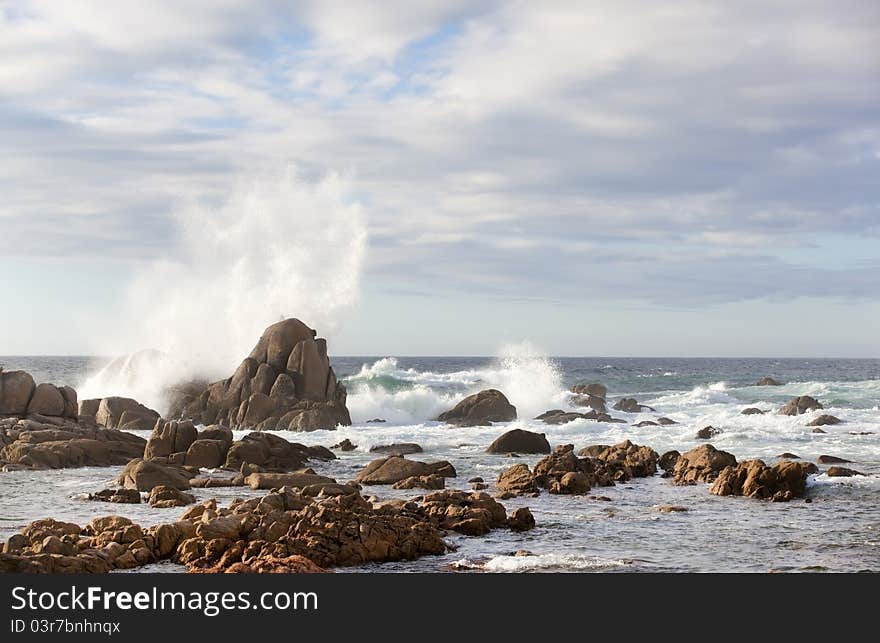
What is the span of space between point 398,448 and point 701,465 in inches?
585

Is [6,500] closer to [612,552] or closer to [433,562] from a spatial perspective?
[433,562]

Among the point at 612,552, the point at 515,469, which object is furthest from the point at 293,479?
the point at 612,552

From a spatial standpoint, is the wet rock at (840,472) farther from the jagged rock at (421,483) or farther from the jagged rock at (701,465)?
the jagged rock at (421,483)

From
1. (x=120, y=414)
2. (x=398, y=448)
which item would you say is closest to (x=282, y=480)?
(x=398, y=448)

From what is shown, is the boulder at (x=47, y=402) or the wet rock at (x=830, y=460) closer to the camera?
the wet rock at (x=830, y=460)

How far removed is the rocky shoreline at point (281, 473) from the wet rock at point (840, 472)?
4.8 inches

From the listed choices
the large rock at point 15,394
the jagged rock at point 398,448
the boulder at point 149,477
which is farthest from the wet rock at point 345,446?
the large rock at point 15,394

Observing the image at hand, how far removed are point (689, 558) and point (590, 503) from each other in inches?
297

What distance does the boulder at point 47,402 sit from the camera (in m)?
42.0

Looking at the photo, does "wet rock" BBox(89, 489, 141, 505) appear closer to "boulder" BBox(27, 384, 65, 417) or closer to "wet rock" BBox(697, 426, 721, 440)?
"boulder" BBox(27, 384, 65, 417)

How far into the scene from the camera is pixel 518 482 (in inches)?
1104

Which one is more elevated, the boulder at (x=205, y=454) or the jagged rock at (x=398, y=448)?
the boulder at (x=205, y=454)

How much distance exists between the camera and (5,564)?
610 inches

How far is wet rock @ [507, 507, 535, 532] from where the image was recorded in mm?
21438
